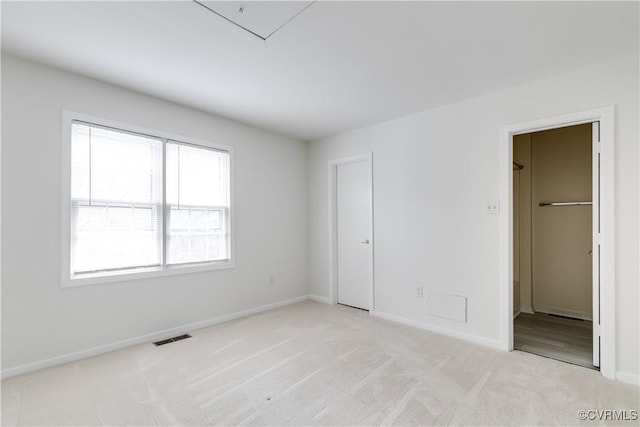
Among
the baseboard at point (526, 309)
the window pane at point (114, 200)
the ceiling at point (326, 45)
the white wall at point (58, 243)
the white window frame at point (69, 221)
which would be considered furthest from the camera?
the baseboard at point (526, 309)

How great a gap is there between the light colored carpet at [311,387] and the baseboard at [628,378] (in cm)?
8

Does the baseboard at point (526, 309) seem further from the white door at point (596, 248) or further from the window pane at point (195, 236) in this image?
the window pane at point (195, 236)

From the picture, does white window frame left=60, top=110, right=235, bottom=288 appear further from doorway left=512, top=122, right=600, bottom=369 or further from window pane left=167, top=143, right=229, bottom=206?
doorway left=512, top=122, right=600, bottom=369

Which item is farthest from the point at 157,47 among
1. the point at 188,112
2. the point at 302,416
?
the point at 302,416

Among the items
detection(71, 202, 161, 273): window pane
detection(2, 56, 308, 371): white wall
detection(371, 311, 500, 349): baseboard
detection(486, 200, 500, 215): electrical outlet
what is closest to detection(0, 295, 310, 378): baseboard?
detection(2, 56, 308, 371): white wall

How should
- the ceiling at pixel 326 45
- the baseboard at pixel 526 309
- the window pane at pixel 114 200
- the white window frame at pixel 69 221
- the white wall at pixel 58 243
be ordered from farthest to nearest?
the baseboard at pixel 526 309 → the window pane at pixel 114 200 → the white window frame at pixel 69 221 → the white wall at pixel 58 243 → the ceiling at pixel 326 45

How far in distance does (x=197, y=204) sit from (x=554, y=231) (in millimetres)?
4789

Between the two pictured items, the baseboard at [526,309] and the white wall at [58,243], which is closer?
the white wall at [58,243]

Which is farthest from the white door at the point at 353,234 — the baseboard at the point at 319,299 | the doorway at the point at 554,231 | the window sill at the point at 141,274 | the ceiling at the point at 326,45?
the doorway at the point at 554,231

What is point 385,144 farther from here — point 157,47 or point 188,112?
point 157,47

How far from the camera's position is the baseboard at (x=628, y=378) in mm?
2336

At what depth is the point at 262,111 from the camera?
3672 mm

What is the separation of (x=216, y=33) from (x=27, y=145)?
194cm

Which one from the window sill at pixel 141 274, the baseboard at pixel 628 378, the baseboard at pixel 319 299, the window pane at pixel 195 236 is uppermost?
the window pane at pixel 195 236
